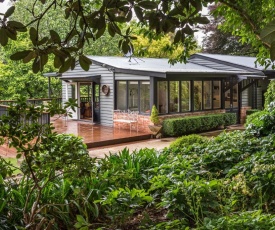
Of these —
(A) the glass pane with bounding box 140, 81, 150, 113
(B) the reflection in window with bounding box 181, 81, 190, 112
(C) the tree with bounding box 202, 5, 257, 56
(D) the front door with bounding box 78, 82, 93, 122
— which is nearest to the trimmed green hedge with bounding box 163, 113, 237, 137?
(B) the reflection in window with bounding box 181, 81, 190, 112

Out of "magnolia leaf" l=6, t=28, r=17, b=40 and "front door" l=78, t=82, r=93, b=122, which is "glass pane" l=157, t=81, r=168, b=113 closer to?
"front door" l=78, t=82, r=93, b=122

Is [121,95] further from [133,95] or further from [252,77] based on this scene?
[252,77]

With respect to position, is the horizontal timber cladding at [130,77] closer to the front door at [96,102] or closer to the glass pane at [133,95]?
the glass pane at [133,95]

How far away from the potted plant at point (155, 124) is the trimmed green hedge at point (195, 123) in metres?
0.24

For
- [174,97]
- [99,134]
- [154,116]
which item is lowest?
[99,134]

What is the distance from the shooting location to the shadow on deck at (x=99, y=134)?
1110cm

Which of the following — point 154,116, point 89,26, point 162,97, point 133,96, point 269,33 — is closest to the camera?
point 269,33

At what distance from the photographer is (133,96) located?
14.0 m

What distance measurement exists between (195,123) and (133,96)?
2.64 m

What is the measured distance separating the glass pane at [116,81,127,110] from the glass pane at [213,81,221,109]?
4.04m

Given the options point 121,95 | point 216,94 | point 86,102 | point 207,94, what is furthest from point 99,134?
point 216,94

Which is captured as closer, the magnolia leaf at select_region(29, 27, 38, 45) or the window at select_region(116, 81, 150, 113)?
the magnolia leaf at select_region(29, 27, 38, 45)

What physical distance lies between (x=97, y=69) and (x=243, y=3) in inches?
417

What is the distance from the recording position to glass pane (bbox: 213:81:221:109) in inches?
611
